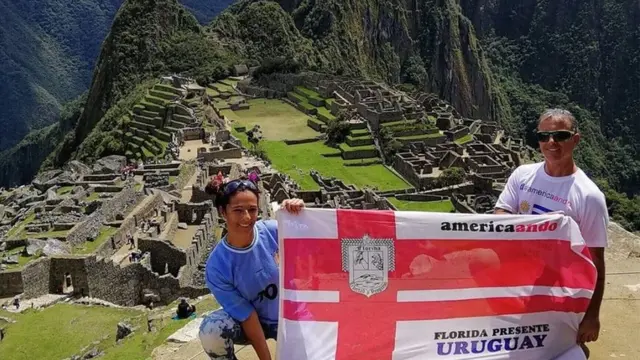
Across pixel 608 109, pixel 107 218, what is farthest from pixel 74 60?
pixel 107 218

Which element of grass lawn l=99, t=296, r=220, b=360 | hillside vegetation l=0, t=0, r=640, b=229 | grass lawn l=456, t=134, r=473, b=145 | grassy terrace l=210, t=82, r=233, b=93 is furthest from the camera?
hillside vegetation l=0, t=0, r=640, b=229

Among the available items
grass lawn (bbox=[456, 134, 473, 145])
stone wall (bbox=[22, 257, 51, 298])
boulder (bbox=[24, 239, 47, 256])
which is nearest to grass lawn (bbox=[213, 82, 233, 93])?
grass lawn (bbox=[456, 134, 473, 145])

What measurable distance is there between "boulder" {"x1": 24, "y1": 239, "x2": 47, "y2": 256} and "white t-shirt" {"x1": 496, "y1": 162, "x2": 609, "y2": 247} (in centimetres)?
1516

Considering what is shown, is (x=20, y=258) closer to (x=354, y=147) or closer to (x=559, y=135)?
(x=559, y=135)

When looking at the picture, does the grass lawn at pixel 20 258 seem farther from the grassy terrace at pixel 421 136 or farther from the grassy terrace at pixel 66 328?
the grassy terrace at pixel 421 136

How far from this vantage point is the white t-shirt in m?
5.59

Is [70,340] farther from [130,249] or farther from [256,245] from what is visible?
[256,245]

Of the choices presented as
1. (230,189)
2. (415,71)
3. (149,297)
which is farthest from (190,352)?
(415,71)

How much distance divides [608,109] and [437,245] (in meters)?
178

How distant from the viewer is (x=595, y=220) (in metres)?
5.59

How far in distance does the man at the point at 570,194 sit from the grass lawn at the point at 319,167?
1295 inches

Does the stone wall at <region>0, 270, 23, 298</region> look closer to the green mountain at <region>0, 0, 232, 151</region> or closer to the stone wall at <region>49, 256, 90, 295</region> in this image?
the stone wall at <region>49, 256, 90, 295</region>

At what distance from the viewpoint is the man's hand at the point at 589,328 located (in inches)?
223

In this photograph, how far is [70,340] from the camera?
14.7m
